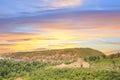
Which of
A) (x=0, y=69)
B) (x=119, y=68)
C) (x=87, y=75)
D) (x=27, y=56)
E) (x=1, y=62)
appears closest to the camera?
(x=87, y=75)

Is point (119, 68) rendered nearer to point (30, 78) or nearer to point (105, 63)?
point (105, 63)

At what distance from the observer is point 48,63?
202 feet

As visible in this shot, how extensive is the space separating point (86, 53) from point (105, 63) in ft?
80.1

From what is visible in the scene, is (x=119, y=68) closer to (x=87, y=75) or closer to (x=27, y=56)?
(x=87, y=75)

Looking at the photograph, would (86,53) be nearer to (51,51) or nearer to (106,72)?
(51,51)

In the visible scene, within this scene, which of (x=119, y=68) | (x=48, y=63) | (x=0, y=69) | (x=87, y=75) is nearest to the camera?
(x=87, y=75)

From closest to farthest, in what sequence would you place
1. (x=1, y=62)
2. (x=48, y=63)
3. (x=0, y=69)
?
1. (x=0, y=69)
2. (x=1, y=62)
3. (x=48, y=63)

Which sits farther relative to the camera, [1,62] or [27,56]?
[27,56]

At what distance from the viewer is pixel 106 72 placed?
39.2m

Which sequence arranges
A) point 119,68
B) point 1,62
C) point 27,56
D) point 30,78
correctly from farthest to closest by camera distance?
point 27,56, point 1,62, point 119,68, point 30,78

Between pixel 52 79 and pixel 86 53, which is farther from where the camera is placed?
pixel 86 53

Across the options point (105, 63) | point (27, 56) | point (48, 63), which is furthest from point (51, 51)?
point (105, 63)

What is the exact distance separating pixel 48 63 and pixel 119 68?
18807 mm

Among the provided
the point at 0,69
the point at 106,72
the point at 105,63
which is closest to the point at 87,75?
the point at 106,72
